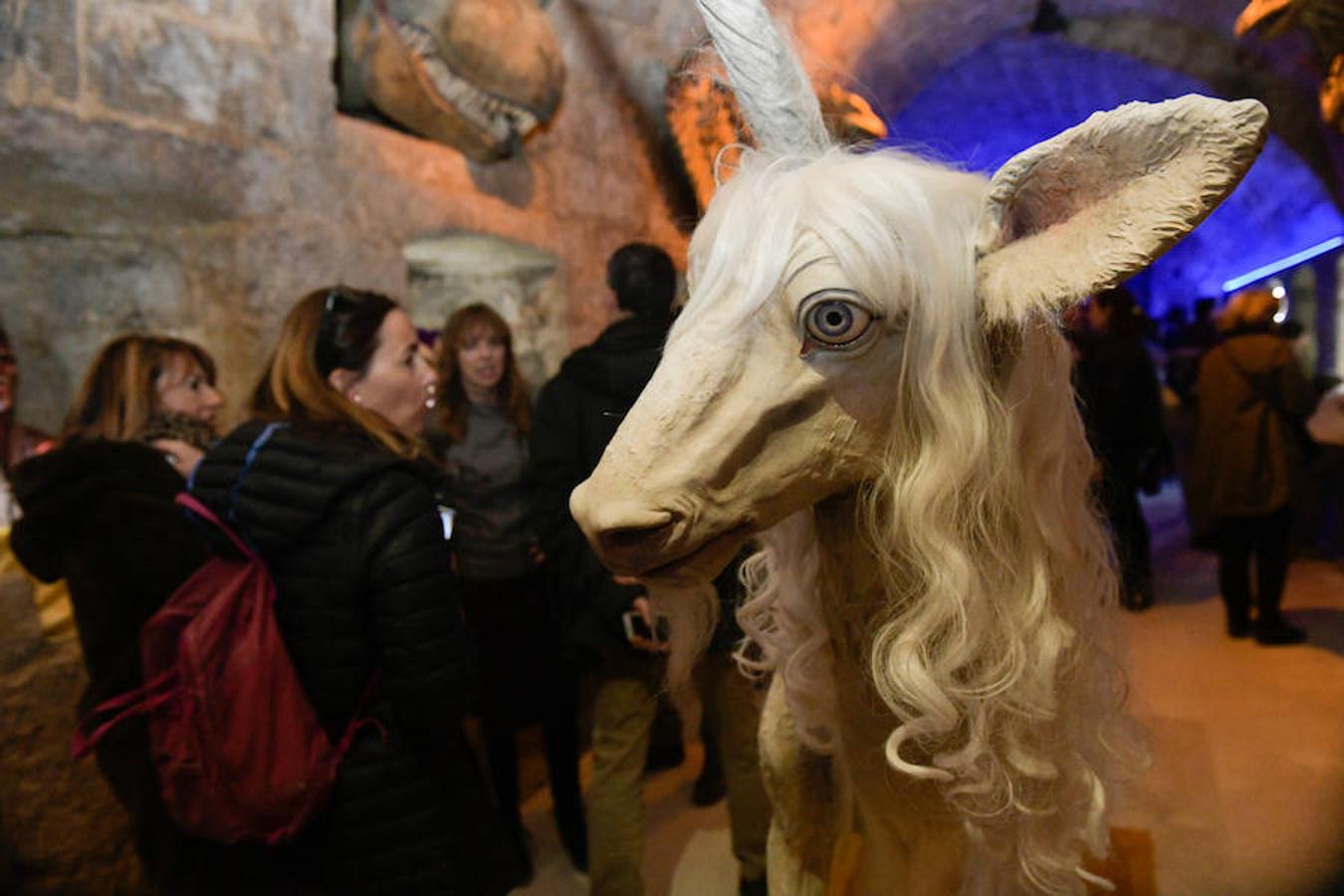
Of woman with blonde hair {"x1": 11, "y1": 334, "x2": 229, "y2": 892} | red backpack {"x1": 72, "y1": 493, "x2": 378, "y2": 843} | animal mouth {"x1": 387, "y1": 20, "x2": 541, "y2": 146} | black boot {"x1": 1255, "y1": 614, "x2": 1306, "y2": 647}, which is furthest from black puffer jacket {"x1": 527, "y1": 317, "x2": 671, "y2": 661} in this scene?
black boot {"x1": 1255, "y1": 614, "x2": 1306, "y2": 647}

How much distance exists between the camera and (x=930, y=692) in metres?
0.87

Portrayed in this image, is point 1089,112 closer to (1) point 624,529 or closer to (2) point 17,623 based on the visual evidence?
(1) point 624,529

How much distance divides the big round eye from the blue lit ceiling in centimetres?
33

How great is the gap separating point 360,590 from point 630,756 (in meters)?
0.80

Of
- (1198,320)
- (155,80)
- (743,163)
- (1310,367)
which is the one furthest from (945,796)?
(155,80)

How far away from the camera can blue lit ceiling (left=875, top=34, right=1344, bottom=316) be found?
1.13 metres

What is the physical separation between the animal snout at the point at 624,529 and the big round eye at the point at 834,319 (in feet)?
0.78

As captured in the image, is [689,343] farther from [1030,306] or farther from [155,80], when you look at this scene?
[155,80]

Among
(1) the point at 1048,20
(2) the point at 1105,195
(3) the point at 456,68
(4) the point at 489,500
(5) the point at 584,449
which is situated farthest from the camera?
(3) the point at 456,68

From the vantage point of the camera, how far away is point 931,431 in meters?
0.87

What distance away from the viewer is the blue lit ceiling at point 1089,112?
3.69 ft

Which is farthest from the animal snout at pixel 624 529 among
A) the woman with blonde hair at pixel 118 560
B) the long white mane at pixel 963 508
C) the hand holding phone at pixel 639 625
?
the woman with blonde hair at pixel 118 560

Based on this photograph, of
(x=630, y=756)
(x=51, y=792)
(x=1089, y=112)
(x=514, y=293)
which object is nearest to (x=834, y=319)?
(x=1089, y=112)

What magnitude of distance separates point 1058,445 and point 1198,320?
1369mm
